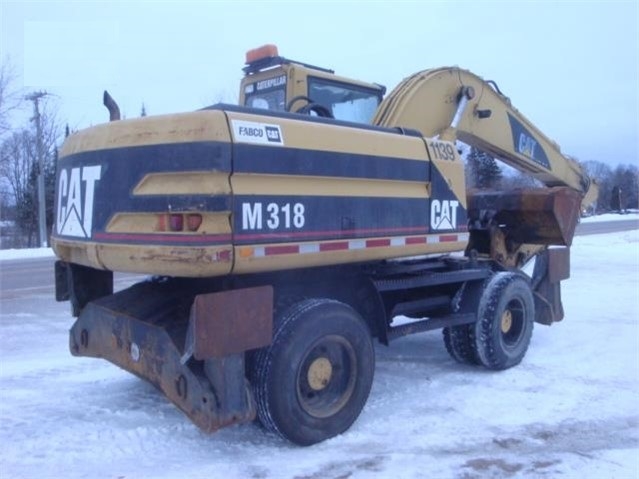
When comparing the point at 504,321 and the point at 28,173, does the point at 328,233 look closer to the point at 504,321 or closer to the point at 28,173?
the point at 504,321

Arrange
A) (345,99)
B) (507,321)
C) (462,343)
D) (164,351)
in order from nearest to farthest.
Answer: (164,351) < (462,343) < (345,99) < (507,321)

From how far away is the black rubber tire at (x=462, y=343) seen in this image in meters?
6.37

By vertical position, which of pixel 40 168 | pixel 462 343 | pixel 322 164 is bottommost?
pixel 462 343

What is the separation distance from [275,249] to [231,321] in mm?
554

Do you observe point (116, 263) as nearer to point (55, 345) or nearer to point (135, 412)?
point (135, 412)

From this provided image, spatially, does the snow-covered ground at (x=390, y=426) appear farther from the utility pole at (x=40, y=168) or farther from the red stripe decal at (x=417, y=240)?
the utility pole at (x=40, y=168)

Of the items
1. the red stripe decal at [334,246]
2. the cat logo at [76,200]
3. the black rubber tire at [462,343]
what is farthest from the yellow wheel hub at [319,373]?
the black rubber tire at [462,343]

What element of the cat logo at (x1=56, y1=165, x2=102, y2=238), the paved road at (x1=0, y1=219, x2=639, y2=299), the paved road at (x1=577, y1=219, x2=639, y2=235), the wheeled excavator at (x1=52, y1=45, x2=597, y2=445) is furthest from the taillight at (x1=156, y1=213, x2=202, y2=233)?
the paved road at (x1=577, y1=219, x2=639, y2=235)

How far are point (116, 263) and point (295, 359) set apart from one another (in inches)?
53.1

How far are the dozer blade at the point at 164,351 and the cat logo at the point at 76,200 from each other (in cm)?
67

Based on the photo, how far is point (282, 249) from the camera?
436 cm

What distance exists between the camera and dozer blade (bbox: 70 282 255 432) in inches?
162

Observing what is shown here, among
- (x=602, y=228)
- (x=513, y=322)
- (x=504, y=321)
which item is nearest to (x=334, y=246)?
(x=504, y=321)

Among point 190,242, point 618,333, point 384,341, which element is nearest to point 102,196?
point 190,242
